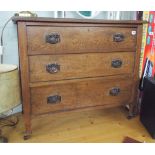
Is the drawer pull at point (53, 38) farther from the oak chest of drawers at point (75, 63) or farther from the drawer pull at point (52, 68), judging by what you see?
the drawer pull at point (52, 68)

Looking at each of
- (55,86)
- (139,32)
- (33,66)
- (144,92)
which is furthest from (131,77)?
(33,66)

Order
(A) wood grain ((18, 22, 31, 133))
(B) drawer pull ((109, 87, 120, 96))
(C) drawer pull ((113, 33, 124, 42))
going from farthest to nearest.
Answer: (B) drawer pull ((109, 87, 120, 96)) < (C) drawer pull ((113, 33, 124, 42)) < (A) wood grain ((18, 22, 31, 133))

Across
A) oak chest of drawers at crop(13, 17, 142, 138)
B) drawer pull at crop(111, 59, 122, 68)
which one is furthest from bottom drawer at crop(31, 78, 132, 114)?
drawer pull at crop(111, 59, 122, 68)

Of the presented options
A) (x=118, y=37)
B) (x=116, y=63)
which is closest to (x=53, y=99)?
(x=116, y=63)

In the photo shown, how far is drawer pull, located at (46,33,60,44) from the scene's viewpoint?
1115 millimetres

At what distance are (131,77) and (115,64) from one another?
188 mm

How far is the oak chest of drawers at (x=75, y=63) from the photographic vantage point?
1.11m

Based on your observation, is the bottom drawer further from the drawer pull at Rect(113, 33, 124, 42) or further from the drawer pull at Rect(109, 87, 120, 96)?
the drawer pull at Rect(113, 33, 124, 42)

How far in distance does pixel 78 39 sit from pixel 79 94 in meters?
0.38

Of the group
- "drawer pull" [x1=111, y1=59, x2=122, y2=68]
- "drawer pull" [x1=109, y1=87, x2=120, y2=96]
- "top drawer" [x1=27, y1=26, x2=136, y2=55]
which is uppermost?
"top drawer" [x1=27, y1=26, x2=136, y2=55]

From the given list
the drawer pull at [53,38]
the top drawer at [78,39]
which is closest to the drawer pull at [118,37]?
the top drawer at [78,39]

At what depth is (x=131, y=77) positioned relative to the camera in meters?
1.41
